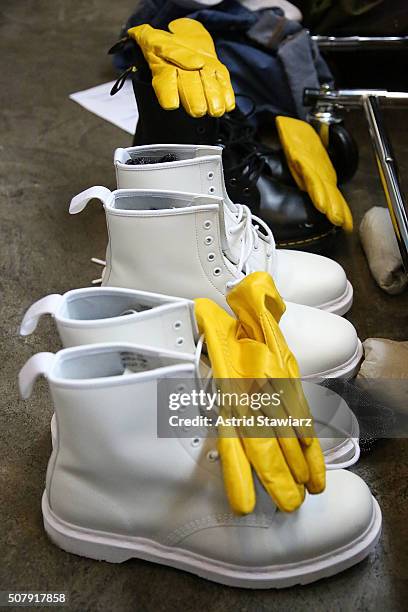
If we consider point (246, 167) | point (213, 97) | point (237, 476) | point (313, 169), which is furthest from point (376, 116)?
point (237, 476)

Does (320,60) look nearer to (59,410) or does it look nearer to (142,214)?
(142,214)

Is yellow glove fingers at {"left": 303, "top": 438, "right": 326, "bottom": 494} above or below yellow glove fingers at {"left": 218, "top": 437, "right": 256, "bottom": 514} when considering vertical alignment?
below

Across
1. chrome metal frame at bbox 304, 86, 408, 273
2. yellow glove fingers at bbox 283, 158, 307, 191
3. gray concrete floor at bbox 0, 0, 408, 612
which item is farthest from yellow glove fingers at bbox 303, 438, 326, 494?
yellow glove fingers at bbox 283, 158, 307, 191

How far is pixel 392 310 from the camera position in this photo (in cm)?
110

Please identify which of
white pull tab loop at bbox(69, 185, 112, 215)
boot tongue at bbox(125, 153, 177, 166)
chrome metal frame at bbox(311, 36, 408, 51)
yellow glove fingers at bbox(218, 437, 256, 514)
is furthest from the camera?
chrome metal frame at bbox(311, 36, 408, 51)

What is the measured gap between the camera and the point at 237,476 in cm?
60

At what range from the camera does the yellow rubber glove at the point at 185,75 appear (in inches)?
37.2

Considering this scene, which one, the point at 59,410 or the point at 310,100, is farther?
the point at 310,100

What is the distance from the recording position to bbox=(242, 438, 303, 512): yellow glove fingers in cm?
61

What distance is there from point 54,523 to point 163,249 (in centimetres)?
33

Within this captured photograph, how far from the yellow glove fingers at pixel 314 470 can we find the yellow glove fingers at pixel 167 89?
528 mm

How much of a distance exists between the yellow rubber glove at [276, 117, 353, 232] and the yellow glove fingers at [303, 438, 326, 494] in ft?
1.86

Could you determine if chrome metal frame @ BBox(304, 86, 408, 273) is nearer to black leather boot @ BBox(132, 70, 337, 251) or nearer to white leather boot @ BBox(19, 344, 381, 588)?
black leather boot @ BBox(132, 70, 337, 251)

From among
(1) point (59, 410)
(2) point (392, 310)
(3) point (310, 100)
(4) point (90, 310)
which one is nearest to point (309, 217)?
(2) point (392, 310)
